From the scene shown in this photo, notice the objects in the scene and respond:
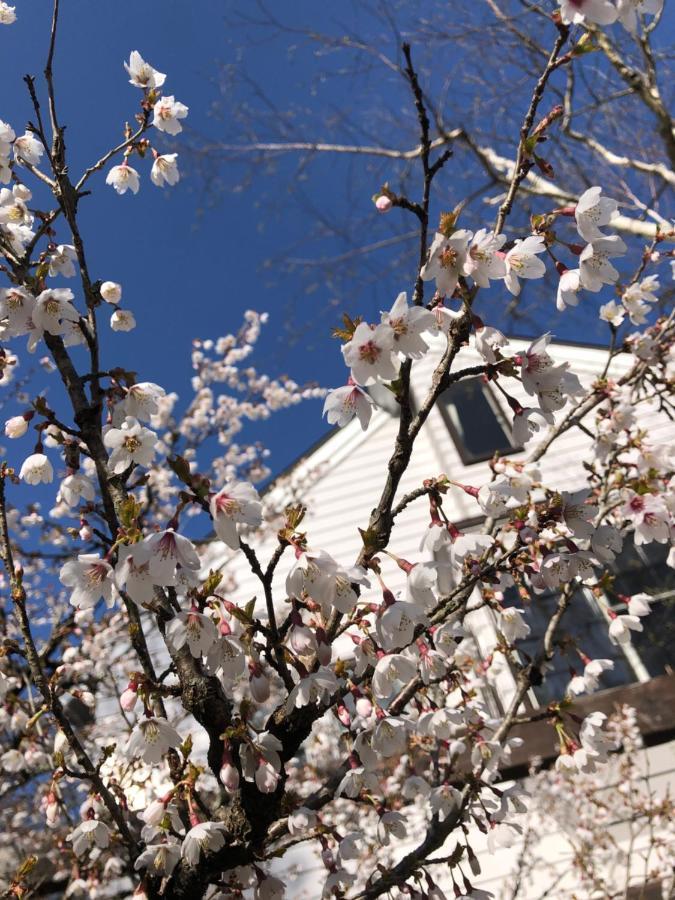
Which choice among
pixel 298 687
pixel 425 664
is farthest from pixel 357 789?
pixel 298 687

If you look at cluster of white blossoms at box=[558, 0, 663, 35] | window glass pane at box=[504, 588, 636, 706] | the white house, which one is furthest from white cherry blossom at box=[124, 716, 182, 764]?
window glass pane at box=[504, 588, 636, 706]

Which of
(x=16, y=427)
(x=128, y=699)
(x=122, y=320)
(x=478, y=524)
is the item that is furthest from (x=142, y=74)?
(x=478, y=524)

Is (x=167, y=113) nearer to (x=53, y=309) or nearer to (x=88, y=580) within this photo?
(x=53, y=309)

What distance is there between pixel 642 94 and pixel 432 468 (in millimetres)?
5183

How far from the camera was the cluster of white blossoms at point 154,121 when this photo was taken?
8.29 feet

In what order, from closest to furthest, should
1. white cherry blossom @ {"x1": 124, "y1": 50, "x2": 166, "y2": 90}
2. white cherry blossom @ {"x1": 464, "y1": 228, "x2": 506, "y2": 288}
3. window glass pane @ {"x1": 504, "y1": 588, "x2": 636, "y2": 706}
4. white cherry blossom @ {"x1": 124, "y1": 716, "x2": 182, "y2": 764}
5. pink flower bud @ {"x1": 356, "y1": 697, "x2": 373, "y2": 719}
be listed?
white cherry blossom @ {"x1": 464, "y1": 228, "x2": 506, "y2": 288} → white cherry blossom @ {"x1": 124, "y1": 716, "x2": 182, "y2": 764} → pink flower bud @ {"x1": 356, "y1": 697, "x2": 373, "y2": 719} → white cherry blossom @ {"x1": 124, "y1": 50, "x2": 166, "y2": 90} → window glass pane @ {"x1": 504, "y1": 588, "x2": 636, "y2": 706}

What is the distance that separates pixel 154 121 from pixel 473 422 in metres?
7.24

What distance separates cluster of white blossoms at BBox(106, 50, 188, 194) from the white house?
3569mm

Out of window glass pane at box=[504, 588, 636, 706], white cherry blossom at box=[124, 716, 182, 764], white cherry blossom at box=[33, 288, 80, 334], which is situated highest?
white cherry blossom at box=[33, 288, 80, 334]

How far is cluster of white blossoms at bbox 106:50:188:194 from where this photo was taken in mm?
2525

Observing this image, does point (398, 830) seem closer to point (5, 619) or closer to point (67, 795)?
point (67, 795)

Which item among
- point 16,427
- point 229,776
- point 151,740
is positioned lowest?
point 229,776

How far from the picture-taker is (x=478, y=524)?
7.30 meters

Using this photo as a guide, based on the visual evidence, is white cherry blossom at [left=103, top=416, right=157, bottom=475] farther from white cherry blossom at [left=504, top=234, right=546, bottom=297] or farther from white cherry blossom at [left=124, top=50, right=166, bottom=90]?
white cherry blossom at [left=124, top=50, right=166, bottom=90]
